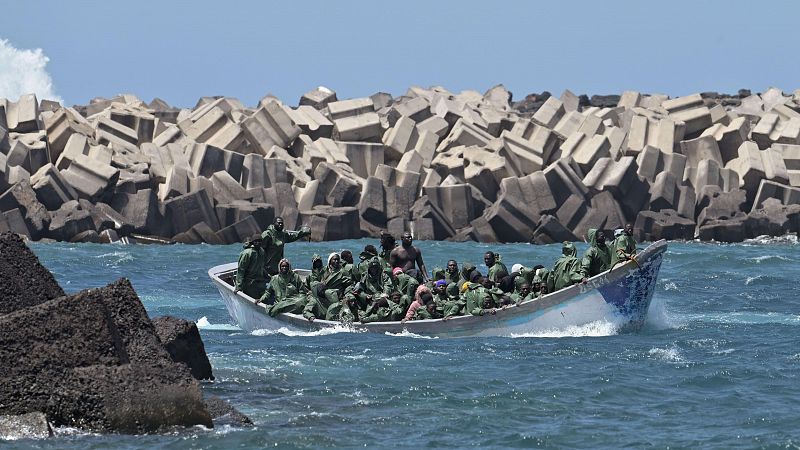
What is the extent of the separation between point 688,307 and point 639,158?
76.7 ft

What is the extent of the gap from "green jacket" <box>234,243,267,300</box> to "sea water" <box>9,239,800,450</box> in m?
0.86

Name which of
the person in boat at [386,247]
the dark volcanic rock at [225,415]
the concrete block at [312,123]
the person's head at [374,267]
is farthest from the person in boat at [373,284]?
the concrete block at [312,123]

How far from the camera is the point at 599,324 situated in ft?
84.8

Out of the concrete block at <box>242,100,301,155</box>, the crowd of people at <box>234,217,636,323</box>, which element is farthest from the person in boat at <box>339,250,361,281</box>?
the concrete block at <box>242,100,301,155</box>

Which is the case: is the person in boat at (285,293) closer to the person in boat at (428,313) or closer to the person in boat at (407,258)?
the person in boat at (407,258)

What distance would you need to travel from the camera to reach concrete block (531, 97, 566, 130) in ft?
208

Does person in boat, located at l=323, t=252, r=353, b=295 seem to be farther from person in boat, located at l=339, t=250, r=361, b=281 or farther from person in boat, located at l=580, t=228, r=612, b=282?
person in boat, located at l=580, t=228, r=612, b=282

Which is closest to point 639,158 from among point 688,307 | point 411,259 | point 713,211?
point 713,211

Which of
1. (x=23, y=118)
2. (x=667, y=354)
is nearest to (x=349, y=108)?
(x=23, y=118)

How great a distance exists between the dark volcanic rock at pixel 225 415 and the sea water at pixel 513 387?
0.71 ft

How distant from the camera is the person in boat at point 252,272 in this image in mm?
27361

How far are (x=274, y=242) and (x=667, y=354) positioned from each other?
769 cm

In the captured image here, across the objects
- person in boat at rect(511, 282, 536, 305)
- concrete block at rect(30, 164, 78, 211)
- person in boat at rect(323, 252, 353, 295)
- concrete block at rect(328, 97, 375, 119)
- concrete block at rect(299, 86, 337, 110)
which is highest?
concrete block at rect(299, 86, 337, 110)

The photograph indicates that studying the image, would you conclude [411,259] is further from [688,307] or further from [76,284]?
[76,284]
